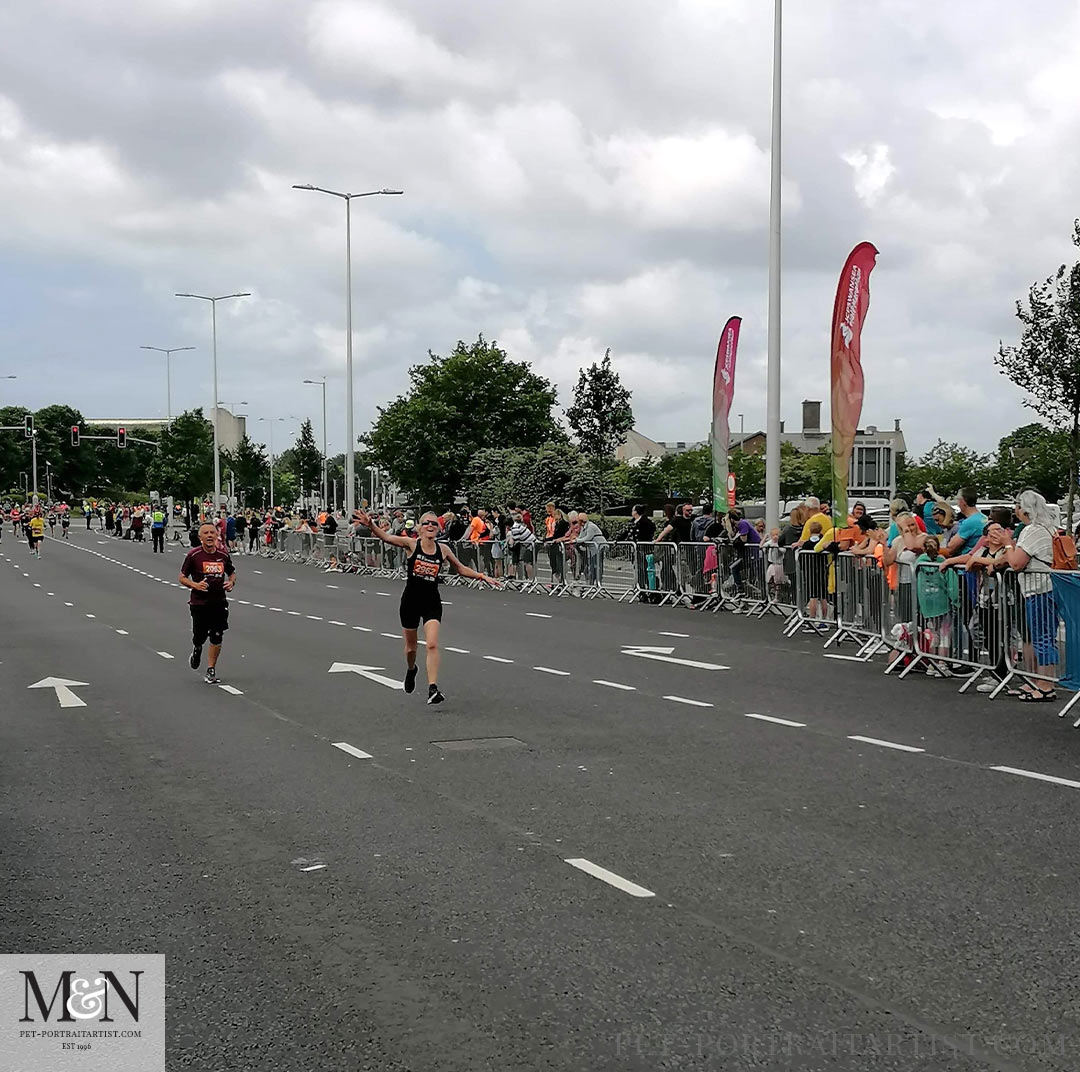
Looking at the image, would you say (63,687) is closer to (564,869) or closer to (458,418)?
(564,869)

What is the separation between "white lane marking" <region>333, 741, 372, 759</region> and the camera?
9516 mm

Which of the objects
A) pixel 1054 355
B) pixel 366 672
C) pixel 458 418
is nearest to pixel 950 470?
pixel 458 418

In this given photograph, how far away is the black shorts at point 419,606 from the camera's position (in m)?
12.7

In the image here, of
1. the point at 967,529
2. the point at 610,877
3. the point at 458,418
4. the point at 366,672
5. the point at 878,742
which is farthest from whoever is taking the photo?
the point at 458,418

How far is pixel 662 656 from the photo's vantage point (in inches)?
637

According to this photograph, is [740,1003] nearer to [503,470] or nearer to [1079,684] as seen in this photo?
[1079,684]

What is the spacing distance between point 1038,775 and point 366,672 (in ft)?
25.3

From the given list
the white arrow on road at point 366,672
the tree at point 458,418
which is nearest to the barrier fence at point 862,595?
the white arrow on road at point 366,672

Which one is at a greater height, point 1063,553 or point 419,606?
point 1063,553

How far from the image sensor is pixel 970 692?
12.8 m

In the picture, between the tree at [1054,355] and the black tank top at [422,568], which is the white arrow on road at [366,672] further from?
the tree at [1054,355]

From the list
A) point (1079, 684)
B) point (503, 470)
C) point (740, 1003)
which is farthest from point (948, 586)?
point (503, 470)

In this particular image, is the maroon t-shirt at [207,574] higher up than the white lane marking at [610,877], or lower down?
higher up

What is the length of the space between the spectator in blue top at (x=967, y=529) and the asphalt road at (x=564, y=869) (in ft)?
4.77
